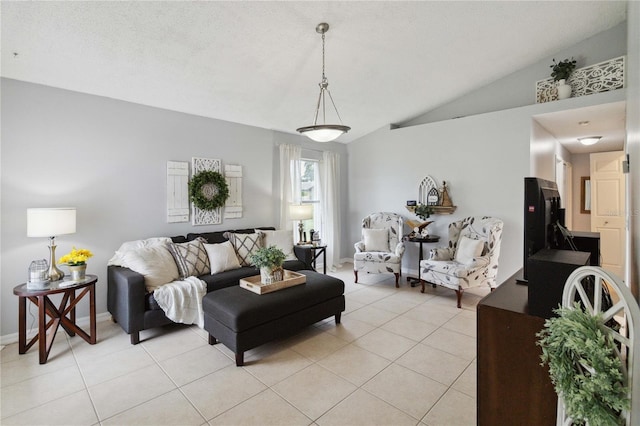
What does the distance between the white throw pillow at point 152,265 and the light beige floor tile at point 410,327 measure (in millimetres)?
2356

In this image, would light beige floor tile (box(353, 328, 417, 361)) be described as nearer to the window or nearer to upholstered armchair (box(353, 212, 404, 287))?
upholstered armchair (box(353, 212, 404, 287))

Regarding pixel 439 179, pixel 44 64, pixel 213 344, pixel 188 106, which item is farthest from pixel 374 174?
pixel 44 64

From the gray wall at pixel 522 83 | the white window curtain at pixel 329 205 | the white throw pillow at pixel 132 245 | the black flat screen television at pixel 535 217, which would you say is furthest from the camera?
the white window curtain at pixel 329 205

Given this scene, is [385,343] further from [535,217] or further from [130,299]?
[130,299]

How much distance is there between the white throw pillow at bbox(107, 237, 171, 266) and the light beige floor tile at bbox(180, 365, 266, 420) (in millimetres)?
1718

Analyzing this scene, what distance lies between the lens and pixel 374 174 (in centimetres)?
594

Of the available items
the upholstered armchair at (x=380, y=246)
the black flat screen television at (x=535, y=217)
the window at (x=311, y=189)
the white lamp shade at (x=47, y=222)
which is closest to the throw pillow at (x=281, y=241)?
the upholstered armchair at (x=380, y=246)

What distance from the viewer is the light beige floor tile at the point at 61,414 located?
1916 mm

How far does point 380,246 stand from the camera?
17.1 feet

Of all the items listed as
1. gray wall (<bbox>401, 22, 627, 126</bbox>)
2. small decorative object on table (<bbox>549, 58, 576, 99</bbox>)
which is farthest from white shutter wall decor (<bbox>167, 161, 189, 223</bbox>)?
small decorative object on table (<bbox>549, 58, 576, 99</bbox>)

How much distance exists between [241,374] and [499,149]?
436cm

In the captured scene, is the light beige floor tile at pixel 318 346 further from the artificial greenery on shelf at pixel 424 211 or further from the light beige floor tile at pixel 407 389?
the artificial greenery on shelf at pixel 424 211

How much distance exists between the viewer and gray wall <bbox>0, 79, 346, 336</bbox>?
2.96 meters

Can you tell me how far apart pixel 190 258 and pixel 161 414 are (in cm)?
181
